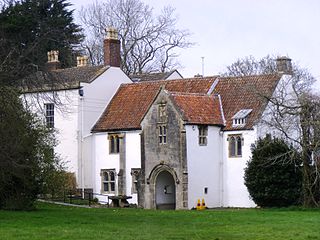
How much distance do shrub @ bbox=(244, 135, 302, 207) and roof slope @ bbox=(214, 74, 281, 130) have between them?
325 cm

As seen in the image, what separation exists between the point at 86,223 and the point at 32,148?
9.80 m

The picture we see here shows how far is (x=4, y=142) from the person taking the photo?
35688mm

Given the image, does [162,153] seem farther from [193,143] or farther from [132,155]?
[132,155]

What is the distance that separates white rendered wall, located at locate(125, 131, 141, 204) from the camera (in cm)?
6253

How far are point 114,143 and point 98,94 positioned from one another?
13.7 feet

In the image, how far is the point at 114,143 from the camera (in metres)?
64.1

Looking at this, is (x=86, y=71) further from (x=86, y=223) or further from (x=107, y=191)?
(x=86, y=223)

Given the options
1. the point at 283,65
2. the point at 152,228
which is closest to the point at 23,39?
the point at 152,228

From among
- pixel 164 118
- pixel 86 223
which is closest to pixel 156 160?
→ pixel 164 118

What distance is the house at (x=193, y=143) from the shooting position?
58.2 m

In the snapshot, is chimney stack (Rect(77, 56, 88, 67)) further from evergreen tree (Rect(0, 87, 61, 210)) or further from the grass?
the grass

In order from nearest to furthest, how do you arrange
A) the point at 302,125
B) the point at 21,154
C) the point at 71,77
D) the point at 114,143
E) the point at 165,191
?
the point at 21,154
the point at 302,125
the point at 165,191
the point at 114,143
the point at 71,77

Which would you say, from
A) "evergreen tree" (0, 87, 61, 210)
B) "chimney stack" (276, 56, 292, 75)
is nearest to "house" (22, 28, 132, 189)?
"evergreen tree" (0, 87, 61, 210)

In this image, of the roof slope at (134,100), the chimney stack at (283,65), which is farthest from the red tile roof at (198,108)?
the chimney stack at (283,65)
